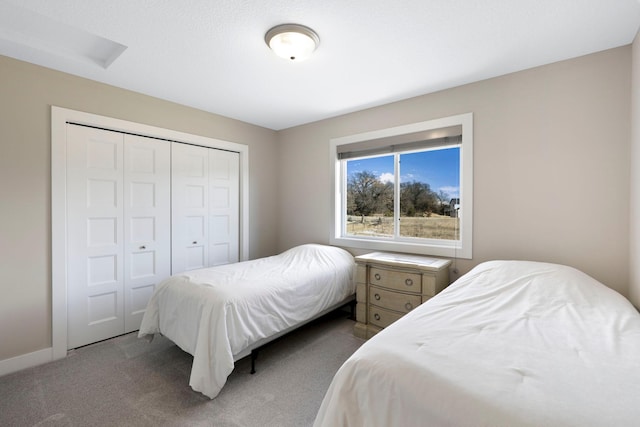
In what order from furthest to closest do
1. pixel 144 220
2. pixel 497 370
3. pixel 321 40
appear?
pixel 144 220 → pixel 321 40 → pixel 497 370

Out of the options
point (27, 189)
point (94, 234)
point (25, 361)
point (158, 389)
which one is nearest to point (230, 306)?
point (158, 389)

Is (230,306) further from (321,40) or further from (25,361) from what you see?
(321,40)

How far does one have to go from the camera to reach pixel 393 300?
2.64 metres

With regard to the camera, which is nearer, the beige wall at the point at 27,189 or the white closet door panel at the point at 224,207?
the beige wall at the point at 27,189

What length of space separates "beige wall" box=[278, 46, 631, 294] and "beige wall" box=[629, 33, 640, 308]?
71 millimetres

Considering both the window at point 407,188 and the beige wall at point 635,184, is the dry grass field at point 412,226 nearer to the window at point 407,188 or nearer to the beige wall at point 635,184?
the window at point 407,188

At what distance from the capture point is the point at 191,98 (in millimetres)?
3008

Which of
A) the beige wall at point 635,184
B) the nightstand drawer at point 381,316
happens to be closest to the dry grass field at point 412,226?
the nightstand drawer at point 381,316

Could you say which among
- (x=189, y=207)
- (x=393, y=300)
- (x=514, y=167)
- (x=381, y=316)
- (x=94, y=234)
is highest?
(x=514, y=167)

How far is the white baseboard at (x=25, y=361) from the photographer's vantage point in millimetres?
2158

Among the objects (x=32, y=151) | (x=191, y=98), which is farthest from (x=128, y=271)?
(x=191, y=98)

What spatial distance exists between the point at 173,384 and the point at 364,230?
251 cm

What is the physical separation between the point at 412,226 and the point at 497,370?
7.36ft

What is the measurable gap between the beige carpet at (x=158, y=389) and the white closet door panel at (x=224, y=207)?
50.5 inches
